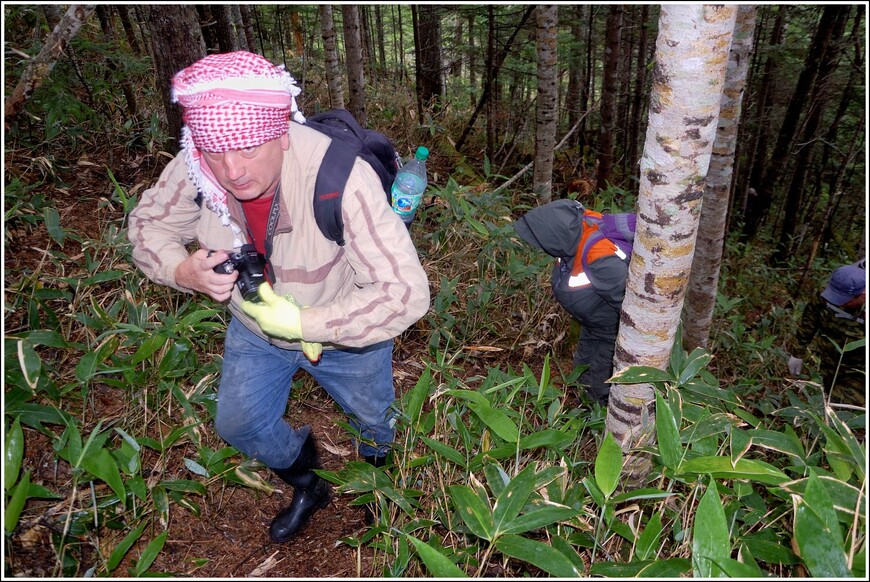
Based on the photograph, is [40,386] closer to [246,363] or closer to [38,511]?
[38,511]

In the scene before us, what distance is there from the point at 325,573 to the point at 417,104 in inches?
345

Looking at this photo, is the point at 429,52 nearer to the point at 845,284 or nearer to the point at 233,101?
the point at 845,284

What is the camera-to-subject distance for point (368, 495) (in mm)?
2646

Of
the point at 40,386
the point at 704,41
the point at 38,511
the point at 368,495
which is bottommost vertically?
the point at 368,495

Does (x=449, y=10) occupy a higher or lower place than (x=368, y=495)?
higher

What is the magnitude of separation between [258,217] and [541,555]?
170 centimetres

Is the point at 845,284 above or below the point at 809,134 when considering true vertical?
above

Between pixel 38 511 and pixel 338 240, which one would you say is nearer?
pixel 338 240

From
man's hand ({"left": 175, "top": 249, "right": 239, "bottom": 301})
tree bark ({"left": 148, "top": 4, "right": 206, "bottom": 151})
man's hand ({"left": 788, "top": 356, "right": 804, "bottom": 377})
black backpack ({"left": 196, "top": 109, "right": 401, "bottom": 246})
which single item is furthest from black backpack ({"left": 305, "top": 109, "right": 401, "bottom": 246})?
man's hand ({"left": 788, "top": 356, "right": 804, "bottom": 377})

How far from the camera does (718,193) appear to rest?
4867 millimetres

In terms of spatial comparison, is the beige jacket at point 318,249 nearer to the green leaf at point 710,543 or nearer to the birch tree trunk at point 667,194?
the birch tree trunk at point 667,194

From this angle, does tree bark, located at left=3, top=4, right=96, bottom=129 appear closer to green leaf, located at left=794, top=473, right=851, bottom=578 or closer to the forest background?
the forest background

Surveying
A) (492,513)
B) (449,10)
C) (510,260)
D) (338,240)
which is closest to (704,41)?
(338,240)

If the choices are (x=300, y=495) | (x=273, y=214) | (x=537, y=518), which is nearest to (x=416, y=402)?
(x=300, y=495)
